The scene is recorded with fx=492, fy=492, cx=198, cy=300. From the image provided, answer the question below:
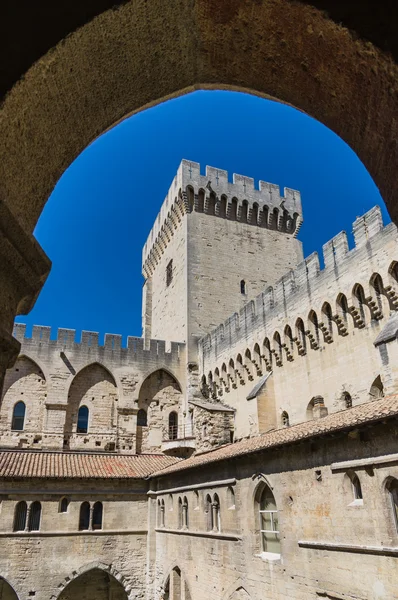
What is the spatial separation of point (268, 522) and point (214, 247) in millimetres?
19428

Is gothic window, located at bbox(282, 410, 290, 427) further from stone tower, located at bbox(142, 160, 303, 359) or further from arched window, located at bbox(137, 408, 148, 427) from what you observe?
arched window, located at bbox(137, 408, 148, 427)

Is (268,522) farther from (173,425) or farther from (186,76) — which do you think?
(173,425)

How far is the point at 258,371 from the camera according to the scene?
67.9ft

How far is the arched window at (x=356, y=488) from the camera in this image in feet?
33.0

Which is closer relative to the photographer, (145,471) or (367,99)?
(367,99)

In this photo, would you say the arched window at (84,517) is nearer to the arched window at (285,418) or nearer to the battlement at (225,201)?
the arched window at (285,418)

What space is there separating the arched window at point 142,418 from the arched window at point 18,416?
18.8 ft

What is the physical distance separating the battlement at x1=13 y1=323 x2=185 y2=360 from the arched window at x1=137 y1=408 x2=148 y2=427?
2866mm

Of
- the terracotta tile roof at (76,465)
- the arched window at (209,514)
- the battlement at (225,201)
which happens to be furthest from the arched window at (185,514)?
the battlement at (225,201)

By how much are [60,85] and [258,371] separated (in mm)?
18522

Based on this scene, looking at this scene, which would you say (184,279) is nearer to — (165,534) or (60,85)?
(165,534)

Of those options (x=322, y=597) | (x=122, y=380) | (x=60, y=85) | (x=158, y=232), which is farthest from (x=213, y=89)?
(x=158, y=232)

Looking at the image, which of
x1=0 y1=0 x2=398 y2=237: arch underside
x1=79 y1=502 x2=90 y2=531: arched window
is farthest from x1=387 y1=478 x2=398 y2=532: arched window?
x1=79 y1=502 x2=90 y2=531: arched window

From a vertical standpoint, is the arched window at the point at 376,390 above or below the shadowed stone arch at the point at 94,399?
below
